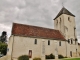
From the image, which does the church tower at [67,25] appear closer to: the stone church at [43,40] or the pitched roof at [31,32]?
the stone church at [43,40]

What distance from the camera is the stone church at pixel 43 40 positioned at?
82.8 ft

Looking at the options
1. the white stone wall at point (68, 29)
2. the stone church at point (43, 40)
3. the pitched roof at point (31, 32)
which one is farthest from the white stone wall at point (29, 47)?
the white stone wall at point (68, 29)

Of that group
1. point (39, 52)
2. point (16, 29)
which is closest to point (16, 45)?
point (16, 29)

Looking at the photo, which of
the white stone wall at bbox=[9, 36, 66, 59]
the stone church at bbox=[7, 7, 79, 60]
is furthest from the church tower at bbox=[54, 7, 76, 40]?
the white stone wall at bbox=[9, 36, 66, 59]

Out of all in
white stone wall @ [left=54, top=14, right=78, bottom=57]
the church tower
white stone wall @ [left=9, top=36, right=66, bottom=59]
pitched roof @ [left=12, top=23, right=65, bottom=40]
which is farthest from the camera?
the church tower

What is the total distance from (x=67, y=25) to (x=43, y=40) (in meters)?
12.2

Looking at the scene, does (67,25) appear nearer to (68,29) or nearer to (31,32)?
(68,29)

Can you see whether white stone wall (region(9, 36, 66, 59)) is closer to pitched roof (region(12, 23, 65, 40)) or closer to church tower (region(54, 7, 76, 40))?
pitched roof (region(12, 23, 65, 40))

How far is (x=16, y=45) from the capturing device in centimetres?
2497

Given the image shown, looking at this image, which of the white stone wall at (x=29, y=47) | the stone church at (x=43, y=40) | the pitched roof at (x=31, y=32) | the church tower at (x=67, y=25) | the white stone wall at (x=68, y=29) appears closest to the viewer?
the white stone wall at (x=29, y=47)

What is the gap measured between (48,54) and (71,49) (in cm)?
942

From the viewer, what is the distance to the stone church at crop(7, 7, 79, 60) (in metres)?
25.2

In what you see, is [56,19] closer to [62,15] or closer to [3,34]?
[62,15]

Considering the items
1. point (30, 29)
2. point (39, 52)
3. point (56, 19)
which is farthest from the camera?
point (56, 19)
